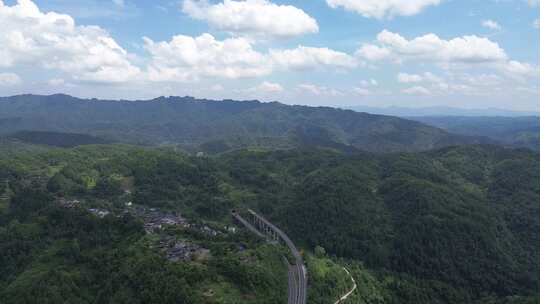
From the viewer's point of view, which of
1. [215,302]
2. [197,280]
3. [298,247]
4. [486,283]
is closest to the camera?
[215,302]

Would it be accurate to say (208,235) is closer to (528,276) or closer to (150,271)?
(150,271)

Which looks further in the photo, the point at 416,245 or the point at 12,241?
the point at 416,245

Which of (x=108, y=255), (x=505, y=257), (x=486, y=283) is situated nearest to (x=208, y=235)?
Answer: (x=108, y=255)

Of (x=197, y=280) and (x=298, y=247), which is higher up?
(x=197, y=280)

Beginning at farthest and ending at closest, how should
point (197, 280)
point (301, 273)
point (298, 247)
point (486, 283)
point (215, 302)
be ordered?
point (298, 247) < point (486, 283) < point (301, 273) < point (197, 280) < point (215, 302)

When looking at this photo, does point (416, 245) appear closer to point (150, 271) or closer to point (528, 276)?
point (528, 276)

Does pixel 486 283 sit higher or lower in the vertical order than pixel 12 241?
lower

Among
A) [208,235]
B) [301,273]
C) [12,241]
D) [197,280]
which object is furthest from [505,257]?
[12,241]

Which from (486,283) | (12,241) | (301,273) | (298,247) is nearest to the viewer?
(301,273)

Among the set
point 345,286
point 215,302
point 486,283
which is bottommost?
point 486,283
